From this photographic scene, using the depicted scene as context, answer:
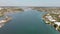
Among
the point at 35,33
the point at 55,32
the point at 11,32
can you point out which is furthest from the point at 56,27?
the point at 11,32

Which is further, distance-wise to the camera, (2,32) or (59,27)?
(59,27)

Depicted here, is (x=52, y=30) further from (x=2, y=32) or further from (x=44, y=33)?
(x=2, y=32)

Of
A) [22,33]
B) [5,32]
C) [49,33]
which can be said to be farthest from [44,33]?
[5,32]

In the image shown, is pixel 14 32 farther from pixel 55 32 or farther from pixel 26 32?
pixel 55 32

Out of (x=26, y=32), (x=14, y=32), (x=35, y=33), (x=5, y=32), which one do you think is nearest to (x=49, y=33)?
(x=35, y=33)

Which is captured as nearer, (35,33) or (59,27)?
(35,33)

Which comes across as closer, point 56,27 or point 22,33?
point 22,33

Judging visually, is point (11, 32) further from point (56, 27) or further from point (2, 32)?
point (56, 27)
